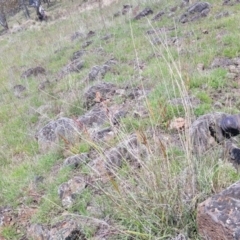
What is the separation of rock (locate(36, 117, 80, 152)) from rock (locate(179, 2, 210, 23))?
428cm

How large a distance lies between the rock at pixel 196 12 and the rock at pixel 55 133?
4.28 m

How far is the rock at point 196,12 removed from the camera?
307 inches

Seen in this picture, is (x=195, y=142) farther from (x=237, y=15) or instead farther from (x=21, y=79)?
(x=21, y=79)

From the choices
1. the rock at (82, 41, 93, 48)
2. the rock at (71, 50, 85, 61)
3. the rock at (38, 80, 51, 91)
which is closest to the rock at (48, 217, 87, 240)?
the rock at (38, 80, 51, 91)

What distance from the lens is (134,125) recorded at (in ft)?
13.5

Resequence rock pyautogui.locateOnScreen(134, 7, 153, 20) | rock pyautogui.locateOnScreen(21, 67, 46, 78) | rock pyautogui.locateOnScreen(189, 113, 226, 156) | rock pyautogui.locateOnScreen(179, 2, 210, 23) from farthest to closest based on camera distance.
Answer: rock pyautogui.locateOnScreen(134, 7, 153, 20), rock pyautogui.locateOnScreen(21, 67, 46, 78), rock pyautogui.locateOnScreen(179, 2, 210, 23), rock pyautogui.locateOnScreen(189, 113, 226, 156)

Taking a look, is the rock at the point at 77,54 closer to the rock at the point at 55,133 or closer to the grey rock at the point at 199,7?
the grey rock at the point at 199,7

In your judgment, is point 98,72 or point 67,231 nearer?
point 67,231

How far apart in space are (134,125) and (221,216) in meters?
2.05

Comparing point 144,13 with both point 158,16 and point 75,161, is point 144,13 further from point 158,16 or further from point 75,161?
point 75,161

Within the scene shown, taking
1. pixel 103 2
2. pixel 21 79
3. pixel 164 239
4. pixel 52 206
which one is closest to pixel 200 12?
pixel 21 79

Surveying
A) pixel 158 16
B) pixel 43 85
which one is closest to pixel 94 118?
pixel 43 85

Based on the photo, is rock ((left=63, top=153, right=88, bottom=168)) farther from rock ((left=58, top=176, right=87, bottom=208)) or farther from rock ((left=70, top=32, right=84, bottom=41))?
rock ((left=70, top=32, right=84, bottom=41))

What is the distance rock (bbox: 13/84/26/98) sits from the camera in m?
6.92
